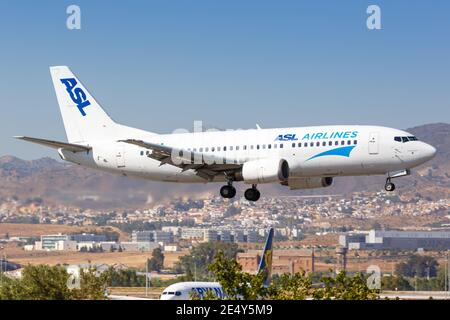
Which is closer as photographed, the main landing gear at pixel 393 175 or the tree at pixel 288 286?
the tree at pixel 288 286

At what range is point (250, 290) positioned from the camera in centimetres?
5981

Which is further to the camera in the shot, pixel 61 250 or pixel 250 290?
pixel 61 250

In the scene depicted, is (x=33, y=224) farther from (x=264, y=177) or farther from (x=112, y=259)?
(x=264, y=177)

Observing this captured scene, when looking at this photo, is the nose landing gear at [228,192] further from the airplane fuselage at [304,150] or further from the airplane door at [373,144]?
the airplane door at [373,144]

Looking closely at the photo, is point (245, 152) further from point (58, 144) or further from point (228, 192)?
point (58, 144)

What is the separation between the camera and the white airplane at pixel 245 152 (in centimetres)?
6662

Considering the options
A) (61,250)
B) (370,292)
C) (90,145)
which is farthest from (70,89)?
(61,250)

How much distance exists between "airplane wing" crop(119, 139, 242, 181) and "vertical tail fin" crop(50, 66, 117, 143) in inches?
369

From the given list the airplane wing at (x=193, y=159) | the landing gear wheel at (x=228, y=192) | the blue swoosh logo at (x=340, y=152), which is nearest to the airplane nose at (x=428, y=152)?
the blue swoosh logo at (x=340, y=152)

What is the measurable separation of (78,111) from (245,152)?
18639 mm

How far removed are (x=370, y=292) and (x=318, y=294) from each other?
507 centimetres

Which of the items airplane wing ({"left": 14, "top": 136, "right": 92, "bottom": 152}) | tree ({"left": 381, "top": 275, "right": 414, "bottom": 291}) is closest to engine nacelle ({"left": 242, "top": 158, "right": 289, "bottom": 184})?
airplane wing ({"left": 14, "top": 136, "right": 92, "bottom": 152})

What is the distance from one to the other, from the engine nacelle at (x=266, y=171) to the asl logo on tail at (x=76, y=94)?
19.8 metres

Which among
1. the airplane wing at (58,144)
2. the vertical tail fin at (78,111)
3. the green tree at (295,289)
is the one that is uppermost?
the vertical tail fin at (78,111)
